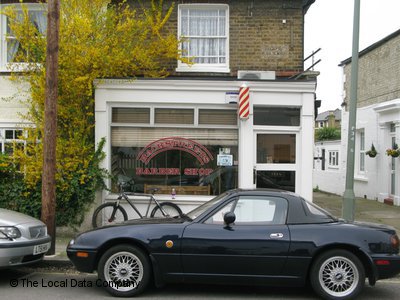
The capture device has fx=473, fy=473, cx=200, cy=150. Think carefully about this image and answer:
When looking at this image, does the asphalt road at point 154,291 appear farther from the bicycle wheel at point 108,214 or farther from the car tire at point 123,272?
the bicycle wheel at point 108,214

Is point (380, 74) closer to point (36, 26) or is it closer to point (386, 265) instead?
point (36, 26)

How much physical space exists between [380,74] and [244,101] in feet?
31.3

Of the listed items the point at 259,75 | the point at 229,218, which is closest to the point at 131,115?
→ the point at 259,75

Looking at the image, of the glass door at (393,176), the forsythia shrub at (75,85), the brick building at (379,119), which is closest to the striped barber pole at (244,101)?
the forsythia shrub at (75,85)

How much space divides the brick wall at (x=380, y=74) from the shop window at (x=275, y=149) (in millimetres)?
7390

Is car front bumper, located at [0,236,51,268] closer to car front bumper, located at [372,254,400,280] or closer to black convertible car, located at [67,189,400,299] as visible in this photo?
black convertible car, located at [67,189,400,299]

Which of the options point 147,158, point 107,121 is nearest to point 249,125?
point 147,158

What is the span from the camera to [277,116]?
10203 mm

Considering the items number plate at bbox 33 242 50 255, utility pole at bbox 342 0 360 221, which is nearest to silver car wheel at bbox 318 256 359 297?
utility pole at bbox 342 0 360 221

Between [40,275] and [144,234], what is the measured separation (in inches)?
88.1

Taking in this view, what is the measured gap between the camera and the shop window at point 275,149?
10211 millimetres

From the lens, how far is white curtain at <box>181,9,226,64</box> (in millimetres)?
11156

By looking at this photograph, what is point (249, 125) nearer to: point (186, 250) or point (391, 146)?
point (186, 250)

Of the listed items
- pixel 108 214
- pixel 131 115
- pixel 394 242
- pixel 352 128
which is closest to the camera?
pixel 394 242
